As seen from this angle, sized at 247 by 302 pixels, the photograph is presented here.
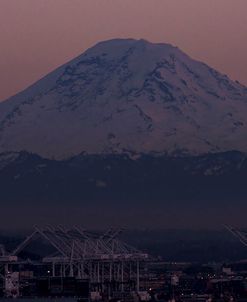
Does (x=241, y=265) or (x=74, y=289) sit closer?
(x=74, y=289)

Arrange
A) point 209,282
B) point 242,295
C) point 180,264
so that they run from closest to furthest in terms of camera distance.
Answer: point 242,295
point 209,282
point 180,264

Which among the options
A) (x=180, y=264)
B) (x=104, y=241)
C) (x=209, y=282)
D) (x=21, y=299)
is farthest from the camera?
(x=180, y=264)

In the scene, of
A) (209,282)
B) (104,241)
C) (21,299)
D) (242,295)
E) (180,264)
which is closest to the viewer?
(21,299)

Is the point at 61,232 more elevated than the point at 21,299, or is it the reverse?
the point at 61,232

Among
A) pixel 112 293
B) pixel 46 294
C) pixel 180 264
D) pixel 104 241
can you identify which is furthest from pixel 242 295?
pixel 180 264

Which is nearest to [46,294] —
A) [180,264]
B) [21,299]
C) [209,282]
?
[21,299]

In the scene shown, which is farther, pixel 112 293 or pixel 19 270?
pixel 19 270

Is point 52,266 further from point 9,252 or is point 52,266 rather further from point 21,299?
point 21,299

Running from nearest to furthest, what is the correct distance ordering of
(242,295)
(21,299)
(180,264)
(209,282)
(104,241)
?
(21,299) < (242,295) < (209,282) < (104,241) < (180,264)

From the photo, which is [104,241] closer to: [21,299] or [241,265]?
[241,265]
